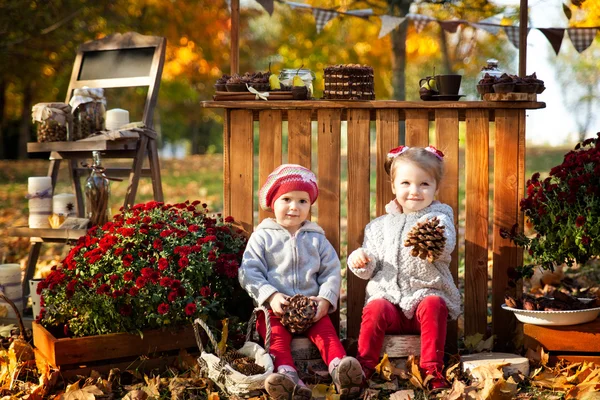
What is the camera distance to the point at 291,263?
3688 mm

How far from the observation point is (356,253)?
143 inches

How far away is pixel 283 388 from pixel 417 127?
5.55 feet

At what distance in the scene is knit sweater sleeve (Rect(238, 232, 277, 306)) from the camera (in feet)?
11.6

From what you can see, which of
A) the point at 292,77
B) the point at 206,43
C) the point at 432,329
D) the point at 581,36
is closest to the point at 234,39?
the point at 292,77

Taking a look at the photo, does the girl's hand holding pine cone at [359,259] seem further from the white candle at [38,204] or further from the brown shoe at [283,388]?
the white candle at [38,204]

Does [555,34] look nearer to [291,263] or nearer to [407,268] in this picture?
[407,268]

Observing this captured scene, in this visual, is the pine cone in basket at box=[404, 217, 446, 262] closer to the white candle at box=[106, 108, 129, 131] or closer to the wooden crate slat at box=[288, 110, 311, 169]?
the wooden crate slat at box=[288, 110, 311, 169]

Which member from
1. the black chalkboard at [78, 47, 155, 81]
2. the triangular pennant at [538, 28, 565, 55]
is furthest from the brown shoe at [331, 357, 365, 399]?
the triangular pennant at [538, 28, 565, 55]

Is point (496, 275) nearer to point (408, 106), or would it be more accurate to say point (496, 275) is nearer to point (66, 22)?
point (408, 106)

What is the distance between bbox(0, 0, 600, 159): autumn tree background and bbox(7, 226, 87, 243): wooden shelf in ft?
A: 14.6

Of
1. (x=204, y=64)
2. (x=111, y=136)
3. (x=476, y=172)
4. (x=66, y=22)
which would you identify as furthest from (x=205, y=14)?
(x=476, y=172)

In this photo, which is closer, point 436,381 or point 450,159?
point 436,381

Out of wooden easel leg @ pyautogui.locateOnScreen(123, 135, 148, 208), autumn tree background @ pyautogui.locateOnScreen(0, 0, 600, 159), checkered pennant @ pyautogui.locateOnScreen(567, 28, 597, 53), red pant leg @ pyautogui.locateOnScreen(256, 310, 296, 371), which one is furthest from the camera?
autumn tree background @ pyautogui.locateOnScreen(0, 0, 600, 159)

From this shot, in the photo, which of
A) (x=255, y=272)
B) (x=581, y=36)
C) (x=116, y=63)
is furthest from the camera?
(x=581, y=36)
